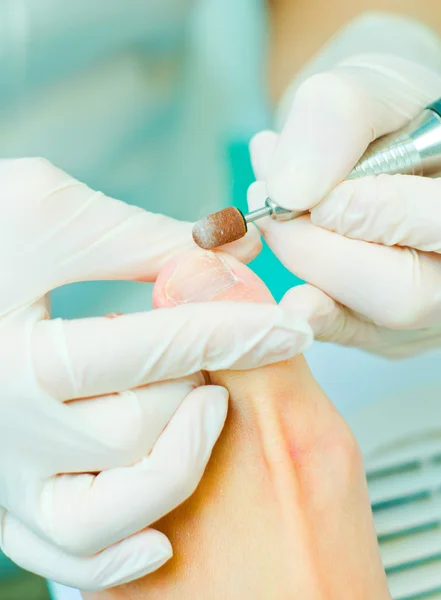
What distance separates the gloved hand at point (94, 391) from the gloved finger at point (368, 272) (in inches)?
7.8

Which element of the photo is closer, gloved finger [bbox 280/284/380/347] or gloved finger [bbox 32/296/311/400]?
gloved finger [bbox 32/296/311/400]

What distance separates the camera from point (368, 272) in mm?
974

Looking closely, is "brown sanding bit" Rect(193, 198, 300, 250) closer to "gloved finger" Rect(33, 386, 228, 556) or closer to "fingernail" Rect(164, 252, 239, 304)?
"fingernail" Rect(164, 252, 239, 304)

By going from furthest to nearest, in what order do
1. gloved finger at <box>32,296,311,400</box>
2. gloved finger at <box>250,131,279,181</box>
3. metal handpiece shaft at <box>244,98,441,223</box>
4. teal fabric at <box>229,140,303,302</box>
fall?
teal fabric at <box>229,140,303,302</box> → gloved finger at <box>250,131,279,181</box> → metal handpiece shaft at <box>244,98,441,223</box> → gloved finger at <box>32,296,311,400</box>

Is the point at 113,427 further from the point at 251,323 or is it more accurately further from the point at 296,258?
the point at 296,258

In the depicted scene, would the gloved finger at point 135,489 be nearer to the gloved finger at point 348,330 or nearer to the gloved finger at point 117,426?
the gloved finger at point 117,426

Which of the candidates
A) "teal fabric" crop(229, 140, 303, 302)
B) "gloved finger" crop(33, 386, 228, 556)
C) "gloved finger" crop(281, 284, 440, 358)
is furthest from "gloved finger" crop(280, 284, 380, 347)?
"teal fabric" crop(229, 140, 303, 302)

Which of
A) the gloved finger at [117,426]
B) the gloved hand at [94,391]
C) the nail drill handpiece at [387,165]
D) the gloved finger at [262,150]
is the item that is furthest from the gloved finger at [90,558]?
the gloved finger at [262,150]

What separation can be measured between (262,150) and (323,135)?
0.25 metres

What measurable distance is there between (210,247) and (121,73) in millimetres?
715

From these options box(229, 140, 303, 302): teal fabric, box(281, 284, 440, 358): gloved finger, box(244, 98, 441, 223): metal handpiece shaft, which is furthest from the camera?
box(229, 140, 303, 302): teal fabric

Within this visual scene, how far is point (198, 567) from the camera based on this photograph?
862mm

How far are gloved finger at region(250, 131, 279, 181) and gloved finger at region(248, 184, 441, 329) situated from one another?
0.65ft

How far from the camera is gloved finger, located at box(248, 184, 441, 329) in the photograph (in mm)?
974
